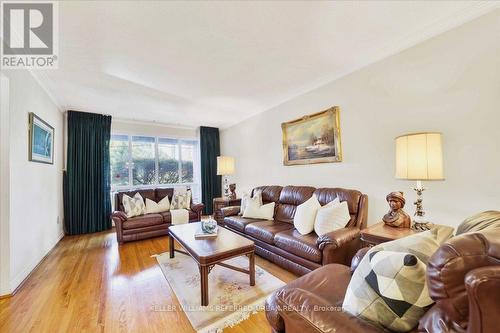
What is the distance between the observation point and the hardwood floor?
1.62 metres

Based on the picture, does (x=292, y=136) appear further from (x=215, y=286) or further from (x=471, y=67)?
(x=215, y=286)

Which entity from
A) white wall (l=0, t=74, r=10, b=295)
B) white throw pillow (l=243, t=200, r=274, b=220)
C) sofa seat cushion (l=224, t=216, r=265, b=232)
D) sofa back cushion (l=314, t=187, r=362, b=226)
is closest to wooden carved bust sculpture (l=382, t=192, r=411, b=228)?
sofa back cushion (l=314, t=187, r=362, b=226)

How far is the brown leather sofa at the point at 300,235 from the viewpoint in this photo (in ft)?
6.72

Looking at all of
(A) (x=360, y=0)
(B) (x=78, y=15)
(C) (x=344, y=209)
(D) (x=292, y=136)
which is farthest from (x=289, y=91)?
(B) (x=78, y=15)

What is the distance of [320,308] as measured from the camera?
97cm

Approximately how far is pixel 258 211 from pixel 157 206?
2.11 meters

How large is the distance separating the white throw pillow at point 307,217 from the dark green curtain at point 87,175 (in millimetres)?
3915

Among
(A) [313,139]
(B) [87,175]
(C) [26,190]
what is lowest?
(C) [26,190]

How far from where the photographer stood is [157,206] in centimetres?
413

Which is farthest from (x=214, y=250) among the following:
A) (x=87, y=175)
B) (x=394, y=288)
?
(x=87, y=175)

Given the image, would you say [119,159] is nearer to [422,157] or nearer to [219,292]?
[219,292]

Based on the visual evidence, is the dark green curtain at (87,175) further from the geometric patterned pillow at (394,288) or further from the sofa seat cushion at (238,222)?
the geometric patterned pillow at (394,288)

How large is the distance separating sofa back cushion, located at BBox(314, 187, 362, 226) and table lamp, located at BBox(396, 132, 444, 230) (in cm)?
71

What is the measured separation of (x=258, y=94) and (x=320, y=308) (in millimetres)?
3093
